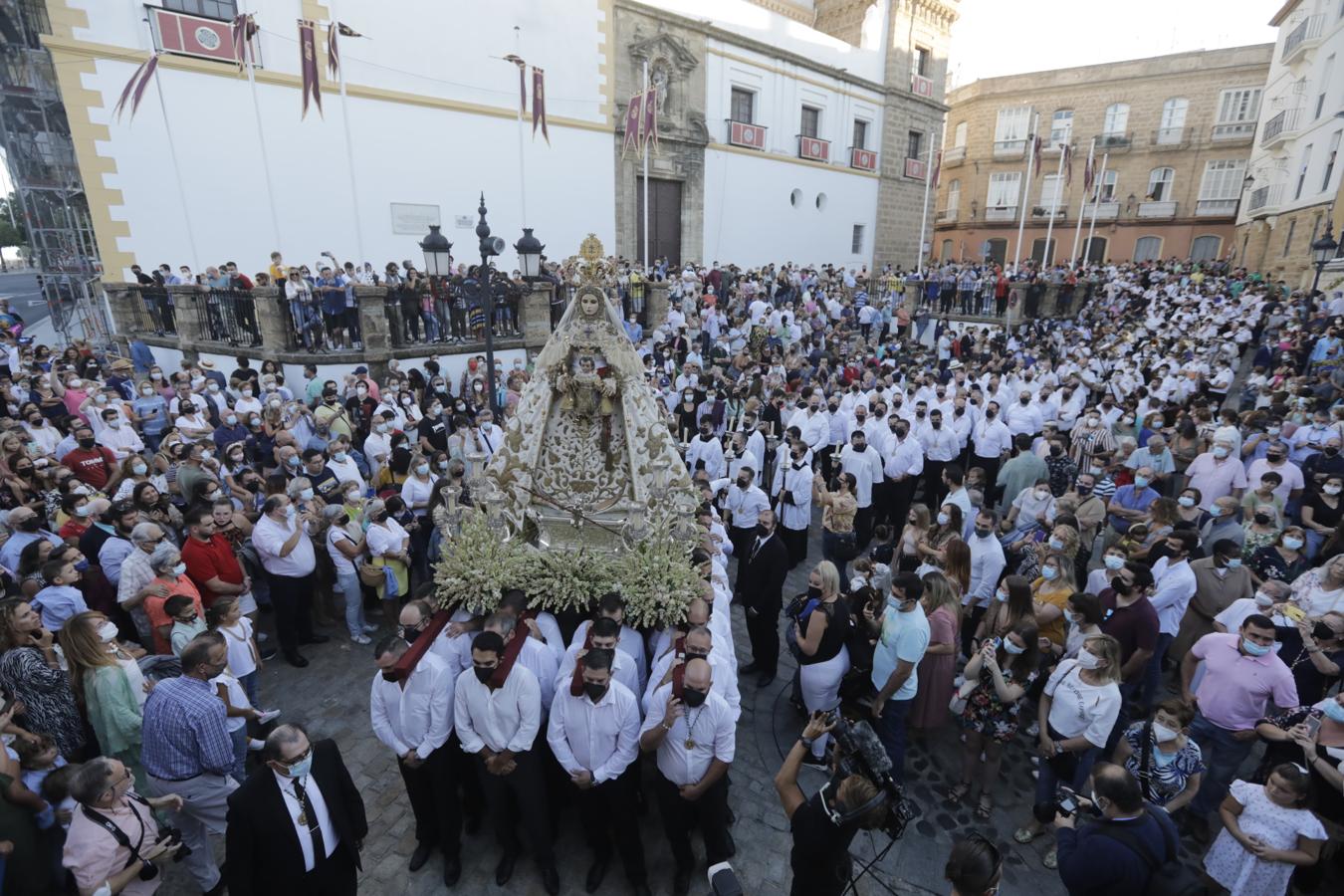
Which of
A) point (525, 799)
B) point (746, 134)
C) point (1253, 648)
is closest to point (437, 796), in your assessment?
point (525, 799)

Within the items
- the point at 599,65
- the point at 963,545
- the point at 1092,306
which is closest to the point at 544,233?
the point at 599,65

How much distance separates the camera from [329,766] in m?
3.62

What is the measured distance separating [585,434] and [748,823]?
329 centimetres

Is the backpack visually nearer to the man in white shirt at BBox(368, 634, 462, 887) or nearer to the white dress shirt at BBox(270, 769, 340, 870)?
the man in white shirt at BBox(368, 634, 462, 887)

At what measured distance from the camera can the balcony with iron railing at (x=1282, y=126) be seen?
26188 mm

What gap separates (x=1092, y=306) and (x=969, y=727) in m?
25.0

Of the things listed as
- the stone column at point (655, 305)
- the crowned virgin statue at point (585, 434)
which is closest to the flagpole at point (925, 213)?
the stone column at point (655, 305)

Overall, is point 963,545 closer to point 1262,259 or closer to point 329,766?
point 329,766

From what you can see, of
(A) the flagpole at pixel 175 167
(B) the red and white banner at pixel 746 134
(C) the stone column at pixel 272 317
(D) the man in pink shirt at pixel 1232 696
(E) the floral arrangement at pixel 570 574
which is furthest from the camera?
(B) the red and white banner at pixel 746 134

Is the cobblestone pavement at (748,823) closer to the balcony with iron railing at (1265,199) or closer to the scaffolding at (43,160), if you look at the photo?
the scaffolding at (43,160)

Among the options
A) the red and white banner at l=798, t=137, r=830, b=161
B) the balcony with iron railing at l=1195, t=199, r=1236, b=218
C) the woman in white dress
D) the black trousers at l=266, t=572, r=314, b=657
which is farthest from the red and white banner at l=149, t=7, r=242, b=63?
the balcony with iron railing at l=1195, t=199, r=1236, b=218

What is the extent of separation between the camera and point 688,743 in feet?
13.3

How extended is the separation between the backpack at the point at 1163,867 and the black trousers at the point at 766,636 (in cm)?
330

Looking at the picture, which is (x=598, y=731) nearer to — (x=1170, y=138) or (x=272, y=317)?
(x=272, y=317)
